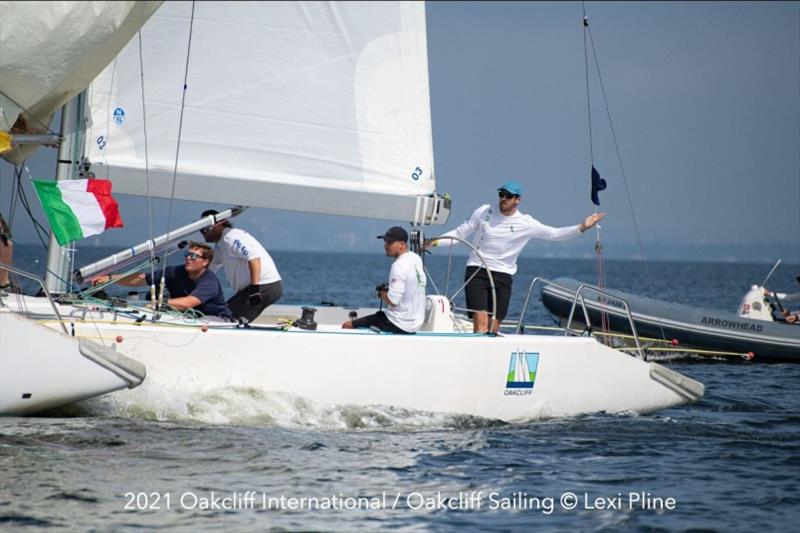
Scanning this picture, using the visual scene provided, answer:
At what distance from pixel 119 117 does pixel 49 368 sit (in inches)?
107

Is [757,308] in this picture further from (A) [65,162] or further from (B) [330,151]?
(A) [65,162]

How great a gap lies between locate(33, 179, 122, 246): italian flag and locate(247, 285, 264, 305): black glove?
1.51 metres

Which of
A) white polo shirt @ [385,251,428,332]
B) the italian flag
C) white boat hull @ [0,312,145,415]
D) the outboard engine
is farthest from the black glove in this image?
the outboard engine

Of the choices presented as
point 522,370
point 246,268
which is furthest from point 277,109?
point 522,370

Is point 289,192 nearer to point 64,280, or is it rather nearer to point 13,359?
point 64,280

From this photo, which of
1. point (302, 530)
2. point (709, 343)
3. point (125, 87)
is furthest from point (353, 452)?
point (709, 343)

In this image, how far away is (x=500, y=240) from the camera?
1126 cm

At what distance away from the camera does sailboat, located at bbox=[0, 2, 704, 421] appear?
32.4ft

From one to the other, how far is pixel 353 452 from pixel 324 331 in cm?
A: 126

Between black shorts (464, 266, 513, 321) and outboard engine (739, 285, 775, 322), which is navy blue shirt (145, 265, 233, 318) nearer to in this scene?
black shorts (464, 266, 513, 321)

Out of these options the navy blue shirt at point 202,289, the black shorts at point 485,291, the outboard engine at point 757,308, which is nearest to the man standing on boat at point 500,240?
the black shorts at point 485,291

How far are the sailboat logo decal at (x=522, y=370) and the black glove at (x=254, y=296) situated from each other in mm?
2356

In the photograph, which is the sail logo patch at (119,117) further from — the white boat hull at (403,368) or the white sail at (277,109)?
the white boat hull at (403,368)

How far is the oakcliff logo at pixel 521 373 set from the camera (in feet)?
33.3
